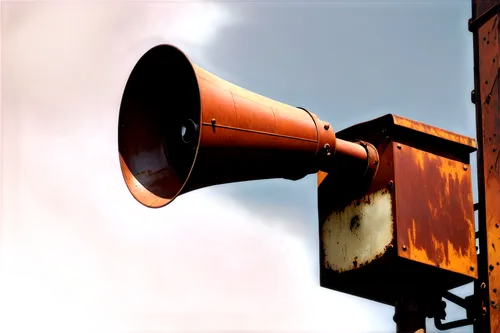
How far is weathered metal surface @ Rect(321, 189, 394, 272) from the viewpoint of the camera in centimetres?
700

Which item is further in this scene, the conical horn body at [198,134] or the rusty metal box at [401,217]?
the rusty metal box at [401,217]

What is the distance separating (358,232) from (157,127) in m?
1.40

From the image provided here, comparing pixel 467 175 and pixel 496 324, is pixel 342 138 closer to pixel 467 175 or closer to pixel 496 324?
pixel 467 175

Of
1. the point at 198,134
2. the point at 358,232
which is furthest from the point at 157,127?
the point at 358,232

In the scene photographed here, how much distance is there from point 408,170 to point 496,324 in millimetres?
1125

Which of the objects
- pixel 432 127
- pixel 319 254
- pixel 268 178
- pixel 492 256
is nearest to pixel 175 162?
pixel 268 178

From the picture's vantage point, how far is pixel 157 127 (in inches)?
283

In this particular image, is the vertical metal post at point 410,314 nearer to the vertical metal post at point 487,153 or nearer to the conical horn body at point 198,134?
the vertical metal post at point 487,153

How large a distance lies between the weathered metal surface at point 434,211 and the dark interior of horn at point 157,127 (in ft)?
4.26

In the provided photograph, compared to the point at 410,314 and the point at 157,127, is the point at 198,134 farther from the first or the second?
the point at 410,314

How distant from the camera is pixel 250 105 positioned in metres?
6.74

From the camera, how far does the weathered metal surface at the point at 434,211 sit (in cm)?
700

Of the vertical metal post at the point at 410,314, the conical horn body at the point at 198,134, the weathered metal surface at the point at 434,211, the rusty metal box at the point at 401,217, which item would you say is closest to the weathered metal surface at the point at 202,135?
the conical horn body at the point at 198,134

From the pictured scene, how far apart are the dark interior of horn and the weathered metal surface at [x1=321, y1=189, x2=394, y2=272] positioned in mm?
1061
